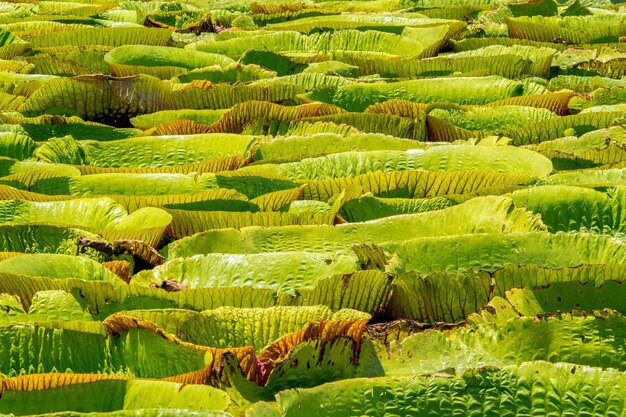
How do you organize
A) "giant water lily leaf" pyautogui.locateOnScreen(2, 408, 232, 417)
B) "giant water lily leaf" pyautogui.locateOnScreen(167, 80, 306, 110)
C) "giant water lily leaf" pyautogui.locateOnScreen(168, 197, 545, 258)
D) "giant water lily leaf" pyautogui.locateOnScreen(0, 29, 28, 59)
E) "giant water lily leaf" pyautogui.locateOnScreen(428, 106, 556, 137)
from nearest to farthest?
"giant water lily leaf" pyautogui.locateOnScreen(2, 408, 232, 417), "giant water lily leaf" pyautogui.locateOnScreen(168, 197, 545, 258), "giant water lily leaf" pyautogui.locateOnScreen(428, 106, 556, 137), "giant water lily leaf" pyautogui.locateOnScreen(167, 80, 306, 110), "giant water lily leaf" pyautogui.locateOnScreen(0, 29, 28, 59)

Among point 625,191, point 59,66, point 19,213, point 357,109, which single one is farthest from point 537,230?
point 59,66

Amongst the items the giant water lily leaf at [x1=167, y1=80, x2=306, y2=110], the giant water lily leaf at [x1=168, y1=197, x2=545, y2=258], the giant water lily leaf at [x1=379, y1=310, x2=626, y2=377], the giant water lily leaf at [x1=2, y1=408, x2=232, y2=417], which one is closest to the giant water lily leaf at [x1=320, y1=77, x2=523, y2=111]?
the giant water lily leaf at [x1=167, y1=80, x2=306, y2=110]

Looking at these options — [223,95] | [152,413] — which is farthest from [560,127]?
[152,413]

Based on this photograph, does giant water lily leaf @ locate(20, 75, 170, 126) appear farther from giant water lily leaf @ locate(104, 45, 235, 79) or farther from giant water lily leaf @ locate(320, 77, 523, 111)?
giant water lily leaf @ locate(320, 77, 523, 111)

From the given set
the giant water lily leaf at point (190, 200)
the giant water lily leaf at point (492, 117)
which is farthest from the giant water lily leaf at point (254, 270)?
the giant water lily leaf at point (492, 117)

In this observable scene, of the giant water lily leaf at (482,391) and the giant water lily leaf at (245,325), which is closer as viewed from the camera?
the giant water lily leaf at (482,391)

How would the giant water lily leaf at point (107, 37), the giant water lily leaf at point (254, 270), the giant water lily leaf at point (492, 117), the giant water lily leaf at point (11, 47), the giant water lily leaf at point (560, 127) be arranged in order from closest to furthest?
the giant water lily leaf at point (254, 270), the giant water lily leaf at point (560, 127), the giant water lily leaf at point (492, 117), the giant water lily leaf at point (11, 47), the giant water lily leaf at point (107, 37)

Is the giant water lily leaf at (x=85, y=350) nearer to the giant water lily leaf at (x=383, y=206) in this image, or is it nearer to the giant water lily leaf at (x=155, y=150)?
the giant water lily leaf at (x=383, y=206)
